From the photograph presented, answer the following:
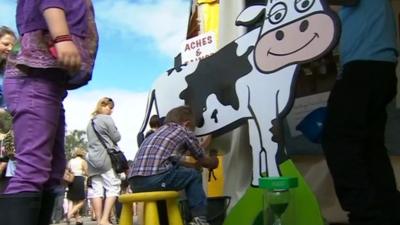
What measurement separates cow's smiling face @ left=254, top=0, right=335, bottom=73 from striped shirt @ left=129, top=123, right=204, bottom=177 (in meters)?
0.63

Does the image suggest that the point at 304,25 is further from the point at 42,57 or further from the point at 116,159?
the point at 116,159

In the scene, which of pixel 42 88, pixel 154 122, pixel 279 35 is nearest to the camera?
pixel 42 88

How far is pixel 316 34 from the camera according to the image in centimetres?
265

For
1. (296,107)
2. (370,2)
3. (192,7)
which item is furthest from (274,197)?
(192,7)

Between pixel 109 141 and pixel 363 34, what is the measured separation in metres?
3.78

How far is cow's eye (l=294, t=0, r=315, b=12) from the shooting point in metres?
2.74

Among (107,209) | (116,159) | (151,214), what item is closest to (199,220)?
(151,214)

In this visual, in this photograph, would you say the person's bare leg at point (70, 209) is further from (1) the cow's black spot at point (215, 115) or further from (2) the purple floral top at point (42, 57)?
(2) the purple floral top at point (42, 57)

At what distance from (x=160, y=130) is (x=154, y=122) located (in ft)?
3.00

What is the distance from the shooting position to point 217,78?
3320mm

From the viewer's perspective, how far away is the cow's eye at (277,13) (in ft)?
9.46

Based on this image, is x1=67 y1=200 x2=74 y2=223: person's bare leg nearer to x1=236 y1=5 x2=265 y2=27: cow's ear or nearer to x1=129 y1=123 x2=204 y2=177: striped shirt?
x1=129 y1=123 x2=204 y2=177: striped shirt

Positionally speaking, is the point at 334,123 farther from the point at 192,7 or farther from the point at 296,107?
the point at 192,7

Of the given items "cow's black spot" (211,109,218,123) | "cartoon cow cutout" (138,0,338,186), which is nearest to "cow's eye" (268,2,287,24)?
"cartoon cow cutout" (138,0,338,186)
